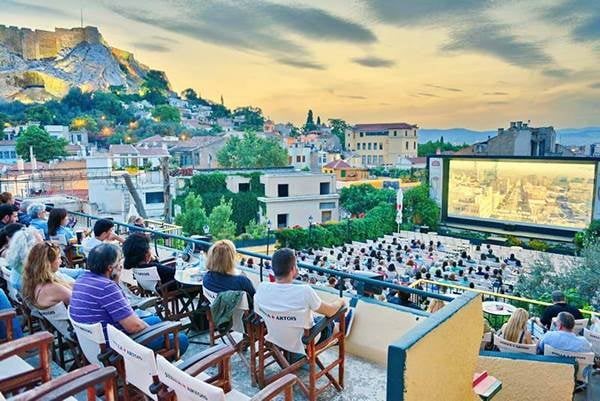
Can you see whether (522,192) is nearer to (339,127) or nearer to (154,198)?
(154,198)

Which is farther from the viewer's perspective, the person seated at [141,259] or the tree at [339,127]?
the tree at [339,127]

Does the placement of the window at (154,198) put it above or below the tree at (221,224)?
above

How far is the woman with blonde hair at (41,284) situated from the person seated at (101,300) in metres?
0.41

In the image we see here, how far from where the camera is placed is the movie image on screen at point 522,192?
27.5 metres

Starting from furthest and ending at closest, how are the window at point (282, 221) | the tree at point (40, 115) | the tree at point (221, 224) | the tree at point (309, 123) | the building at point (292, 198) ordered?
the tree at point (309, 123) < the tree at point (40, 115) < the window at point (282, 221) < the building at point (292, 198) < the tree at point (221, 224)

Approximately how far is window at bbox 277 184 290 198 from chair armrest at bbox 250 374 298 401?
1164 inches

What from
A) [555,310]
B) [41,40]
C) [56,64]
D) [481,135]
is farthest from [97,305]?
[41,40]

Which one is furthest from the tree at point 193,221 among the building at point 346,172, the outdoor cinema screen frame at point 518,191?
the building at point 346,172

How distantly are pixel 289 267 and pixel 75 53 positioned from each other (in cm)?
13737

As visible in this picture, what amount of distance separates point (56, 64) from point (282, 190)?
11075 centimetres

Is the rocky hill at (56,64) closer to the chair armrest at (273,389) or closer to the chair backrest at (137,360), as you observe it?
the chair backrest at (137,360)

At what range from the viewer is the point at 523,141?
36.7 metres

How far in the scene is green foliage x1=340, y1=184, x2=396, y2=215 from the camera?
34.8 metres

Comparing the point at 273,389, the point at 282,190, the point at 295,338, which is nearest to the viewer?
the point at 273,389
